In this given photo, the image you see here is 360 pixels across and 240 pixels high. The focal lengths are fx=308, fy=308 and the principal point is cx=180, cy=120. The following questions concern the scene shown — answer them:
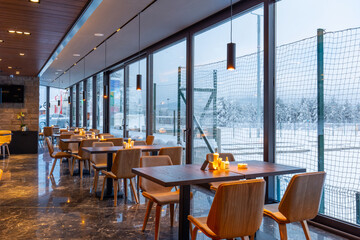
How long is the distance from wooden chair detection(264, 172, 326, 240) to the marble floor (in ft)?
2.76

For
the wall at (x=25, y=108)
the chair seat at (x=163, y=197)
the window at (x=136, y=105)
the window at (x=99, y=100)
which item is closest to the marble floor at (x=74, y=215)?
the chair seat at (x=163, y=197)

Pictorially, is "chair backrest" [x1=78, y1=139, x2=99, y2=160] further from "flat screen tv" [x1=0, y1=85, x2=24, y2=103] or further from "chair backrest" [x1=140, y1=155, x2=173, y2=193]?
"flat screen tv" [x1=0, y1=85, x2=24, y2=103]

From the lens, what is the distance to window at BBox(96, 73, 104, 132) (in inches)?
492

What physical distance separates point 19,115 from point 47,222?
29.8 feet

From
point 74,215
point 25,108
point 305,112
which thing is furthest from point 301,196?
point 25,108

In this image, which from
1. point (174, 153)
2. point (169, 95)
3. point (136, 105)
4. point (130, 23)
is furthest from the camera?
point (136, 105)

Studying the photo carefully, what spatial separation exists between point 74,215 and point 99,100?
360 inches

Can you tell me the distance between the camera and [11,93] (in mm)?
11531

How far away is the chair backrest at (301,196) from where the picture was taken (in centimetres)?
255

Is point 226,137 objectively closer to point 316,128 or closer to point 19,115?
point 316,128

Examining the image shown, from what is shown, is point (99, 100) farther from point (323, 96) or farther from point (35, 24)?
point (323, 96)

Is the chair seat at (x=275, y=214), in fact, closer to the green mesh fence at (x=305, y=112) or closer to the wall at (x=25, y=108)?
the green mesh fence at (x=305, y=112)

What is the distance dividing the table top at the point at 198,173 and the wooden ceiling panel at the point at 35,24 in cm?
273

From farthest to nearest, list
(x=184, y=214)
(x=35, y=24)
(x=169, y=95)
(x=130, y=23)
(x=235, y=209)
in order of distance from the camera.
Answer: (x=169, y=95) < (x=130, y=23) < (x=35, y=24) < (x=184, y=214) < (x=235, y=209)
